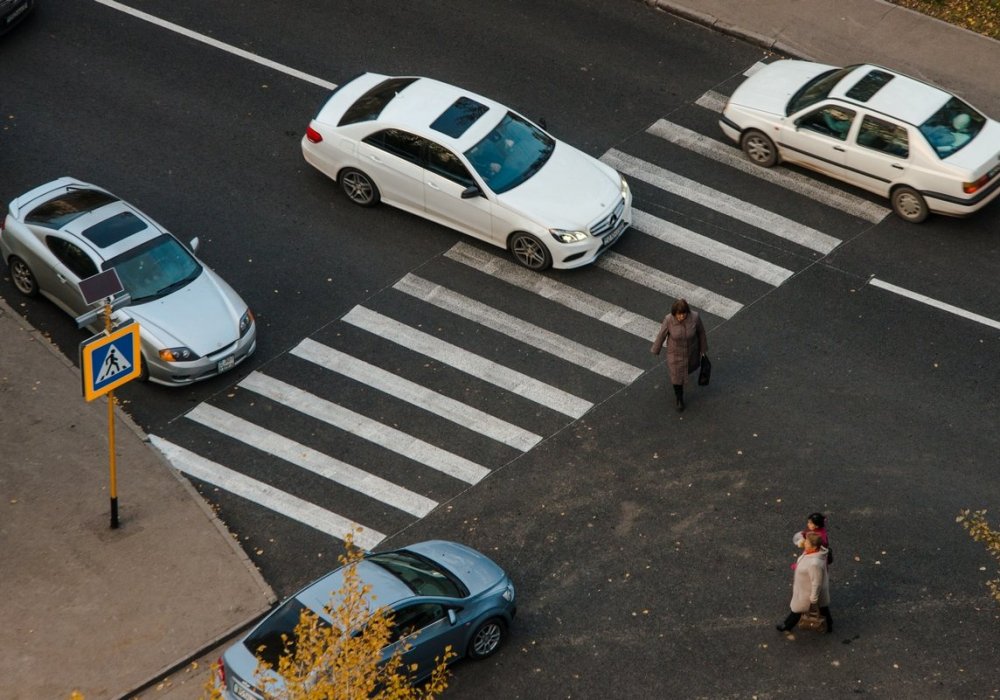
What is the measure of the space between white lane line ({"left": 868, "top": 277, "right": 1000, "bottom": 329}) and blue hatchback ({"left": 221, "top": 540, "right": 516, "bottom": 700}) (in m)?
7.69

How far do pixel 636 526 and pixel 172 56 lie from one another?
1252 centimetres

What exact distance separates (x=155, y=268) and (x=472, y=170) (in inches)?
184

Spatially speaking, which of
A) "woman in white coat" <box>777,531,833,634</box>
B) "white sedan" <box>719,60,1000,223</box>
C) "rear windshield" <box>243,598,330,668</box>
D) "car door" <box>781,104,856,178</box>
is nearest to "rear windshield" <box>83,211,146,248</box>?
"rear windshield" <box>243,598,330,668</box>

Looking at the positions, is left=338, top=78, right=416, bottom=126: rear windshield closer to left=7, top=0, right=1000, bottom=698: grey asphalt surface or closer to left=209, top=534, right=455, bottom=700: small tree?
left=7, top=0, right=1000, bottom=698: grey asphalt surface

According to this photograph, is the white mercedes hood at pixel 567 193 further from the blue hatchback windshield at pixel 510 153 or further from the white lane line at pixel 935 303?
the white lane line at pixel 935 303

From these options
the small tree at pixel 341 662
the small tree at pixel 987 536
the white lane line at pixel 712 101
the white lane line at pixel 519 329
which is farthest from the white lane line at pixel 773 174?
the small tree at pixel 341 662

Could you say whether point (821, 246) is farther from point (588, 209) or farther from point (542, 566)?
point (542, 566)

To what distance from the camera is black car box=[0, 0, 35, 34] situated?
2412cm

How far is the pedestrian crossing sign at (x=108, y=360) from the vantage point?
15359mm

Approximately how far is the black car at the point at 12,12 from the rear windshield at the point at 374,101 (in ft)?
22.7

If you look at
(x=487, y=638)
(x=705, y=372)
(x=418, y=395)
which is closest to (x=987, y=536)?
(x=705, y=372)

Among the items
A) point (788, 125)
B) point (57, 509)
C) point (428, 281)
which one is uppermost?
point (788, 125)

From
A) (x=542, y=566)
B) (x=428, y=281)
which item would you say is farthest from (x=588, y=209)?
(x=542, y=566)

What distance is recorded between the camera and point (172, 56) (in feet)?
79.6
